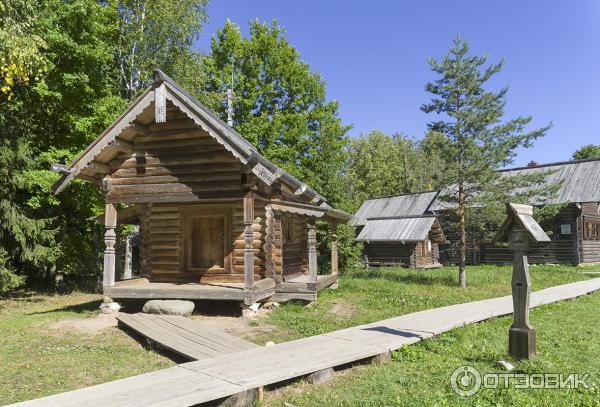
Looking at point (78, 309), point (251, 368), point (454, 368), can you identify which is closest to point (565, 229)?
point (454, 368)

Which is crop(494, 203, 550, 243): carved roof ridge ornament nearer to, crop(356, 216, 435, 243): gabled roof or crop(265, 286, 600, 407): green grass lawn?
crop(265, 286, 600, 407): green grass lawn

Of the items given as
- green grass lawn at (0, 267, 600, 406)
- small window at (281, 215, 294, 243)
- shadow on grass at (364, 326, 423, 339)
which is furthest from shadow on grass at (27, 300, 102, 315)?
shadow on grass at (364, 326, 423, 339)

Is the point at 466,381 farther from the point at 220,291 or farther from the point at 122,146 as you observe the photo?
the point at 122,146

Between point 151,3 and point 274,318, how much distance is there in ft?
70.6

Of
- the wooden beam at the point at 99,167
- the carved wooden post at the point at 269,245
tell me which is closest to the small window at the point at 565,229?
the carved wooden post at the point at 269,245

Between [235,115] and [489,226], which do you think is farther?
[235,115]

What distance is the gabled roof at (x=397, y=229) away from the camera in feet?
106

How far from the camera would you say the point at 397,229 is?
33656 mm

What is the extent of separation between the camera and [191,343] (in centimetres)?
832

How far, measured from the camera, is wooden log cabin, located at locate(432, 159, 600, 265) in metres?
31.0

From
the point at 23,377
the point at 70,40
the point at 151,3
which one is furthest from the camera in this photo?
the point at 151,3

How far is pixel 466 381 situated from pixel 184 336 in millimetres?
5347

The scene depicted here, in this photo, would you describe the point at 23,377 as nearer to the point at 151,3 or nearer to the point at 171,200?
the point at 171,200

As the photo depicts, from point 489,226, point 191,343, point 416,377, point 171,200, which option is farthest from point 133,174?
point 489,226
